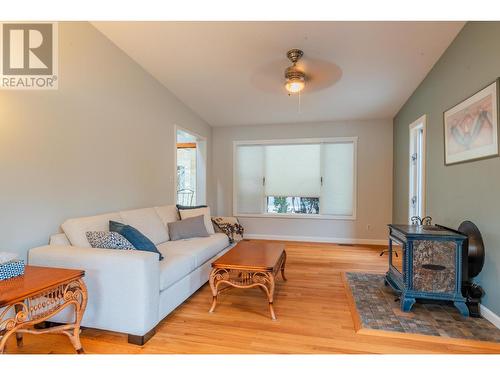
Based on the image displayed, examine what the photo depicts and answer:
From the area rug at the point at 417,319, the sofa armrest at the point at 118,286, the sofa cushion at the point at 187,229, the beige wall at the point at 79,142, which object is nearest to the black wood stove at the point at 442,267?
the area rug at the point at 417,319

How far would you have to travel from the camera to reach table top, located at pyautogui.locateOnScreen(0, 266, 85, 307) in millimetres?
1258

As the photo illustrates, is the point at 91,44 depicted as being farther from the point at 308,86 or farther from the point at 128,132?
Answer: the point at 308,86

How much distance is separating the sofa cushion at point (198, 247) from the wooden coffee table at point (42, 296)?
37.5 inches

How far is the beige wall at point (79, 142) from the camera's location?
202cm

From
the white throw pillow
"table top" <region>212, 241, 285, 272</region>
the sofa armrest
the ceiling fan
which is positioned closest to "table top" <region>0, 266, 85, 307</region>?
the sofa armrest

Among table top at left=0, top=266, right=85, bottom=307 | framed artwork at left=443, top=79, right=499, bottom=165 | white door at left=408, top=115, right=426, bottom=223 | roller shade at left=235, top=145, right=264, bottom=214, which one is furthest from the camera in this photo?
roller shade at left=235, top=145, right=264, bottom=214

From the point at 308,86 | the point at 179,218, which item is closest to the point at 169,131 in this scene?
the point at 179,218

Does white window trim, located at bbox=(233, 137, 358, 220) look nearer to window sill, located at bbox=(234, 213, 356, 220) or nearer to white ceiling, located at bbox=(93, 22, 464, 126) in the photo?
window sill, located at bbox=(234, 213, 356, 220)

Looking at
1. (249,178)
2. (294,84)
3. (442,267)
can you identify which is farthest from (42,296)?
(249,178)

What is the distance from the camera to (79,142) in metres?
2.55

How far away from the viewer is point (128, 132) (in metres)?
3.20

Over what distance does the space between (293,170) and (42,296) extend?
4496 mm

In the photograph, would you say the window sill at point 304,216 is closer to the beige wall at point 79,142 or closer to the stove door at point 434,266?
the beige wall at point 79,142
